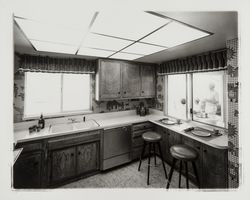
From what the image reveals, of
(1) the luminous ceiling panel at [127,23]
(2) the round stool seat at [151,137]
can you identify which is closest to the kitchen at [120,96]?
(1) the luminous ceiling panel at [127,23]

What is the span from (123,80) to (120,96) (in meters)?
0.36

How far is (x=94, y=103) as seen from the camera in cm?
284

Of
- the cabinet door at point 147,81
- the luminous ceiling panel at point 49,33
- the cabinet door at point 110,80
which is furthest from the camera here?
the cabinet door at point 147,81

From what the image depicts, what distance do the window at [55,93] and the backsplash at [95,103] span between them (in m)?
0.08

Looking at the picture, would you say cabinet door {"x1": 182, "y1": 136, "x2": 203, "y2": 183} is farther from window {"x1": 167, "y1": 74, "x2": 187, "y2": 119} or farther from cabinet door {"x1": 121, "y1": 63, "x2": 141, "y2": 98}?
cabinet door {"x1": 121, "y1": 63, "x2": 141, "y2": 98}

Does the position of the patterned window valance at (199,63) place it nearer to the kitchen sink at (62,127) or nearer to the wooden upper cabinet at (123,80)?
the wooden upper cabinet at (123,80)

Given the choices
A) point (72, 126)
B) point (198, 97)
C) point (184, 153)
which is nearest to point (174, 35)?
point (184, 153)

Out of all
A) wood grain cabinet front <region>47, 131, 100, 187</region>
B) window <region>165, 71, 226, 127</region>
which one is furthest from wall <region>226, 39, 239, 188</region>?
wood grain cabinet front <region>47, 131, 100, 187</region>

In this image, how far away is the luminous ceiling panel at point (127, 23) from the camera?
98cm

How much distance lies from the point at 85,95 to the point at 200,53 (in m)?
2.36

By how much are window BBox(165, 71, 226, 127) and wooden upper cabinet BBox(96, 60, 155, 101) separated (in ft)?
1.58

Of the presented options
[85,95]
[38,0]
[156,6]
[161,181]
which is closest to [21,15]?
[38,0]

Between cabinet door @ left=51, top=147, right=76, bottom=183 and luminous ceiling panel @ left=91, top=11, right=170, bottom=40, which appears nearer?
luminous ceiling panel @ left=91, top=11, right=170, bottom=40

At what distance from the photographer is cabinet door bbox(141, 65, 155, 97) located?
10.2ft
